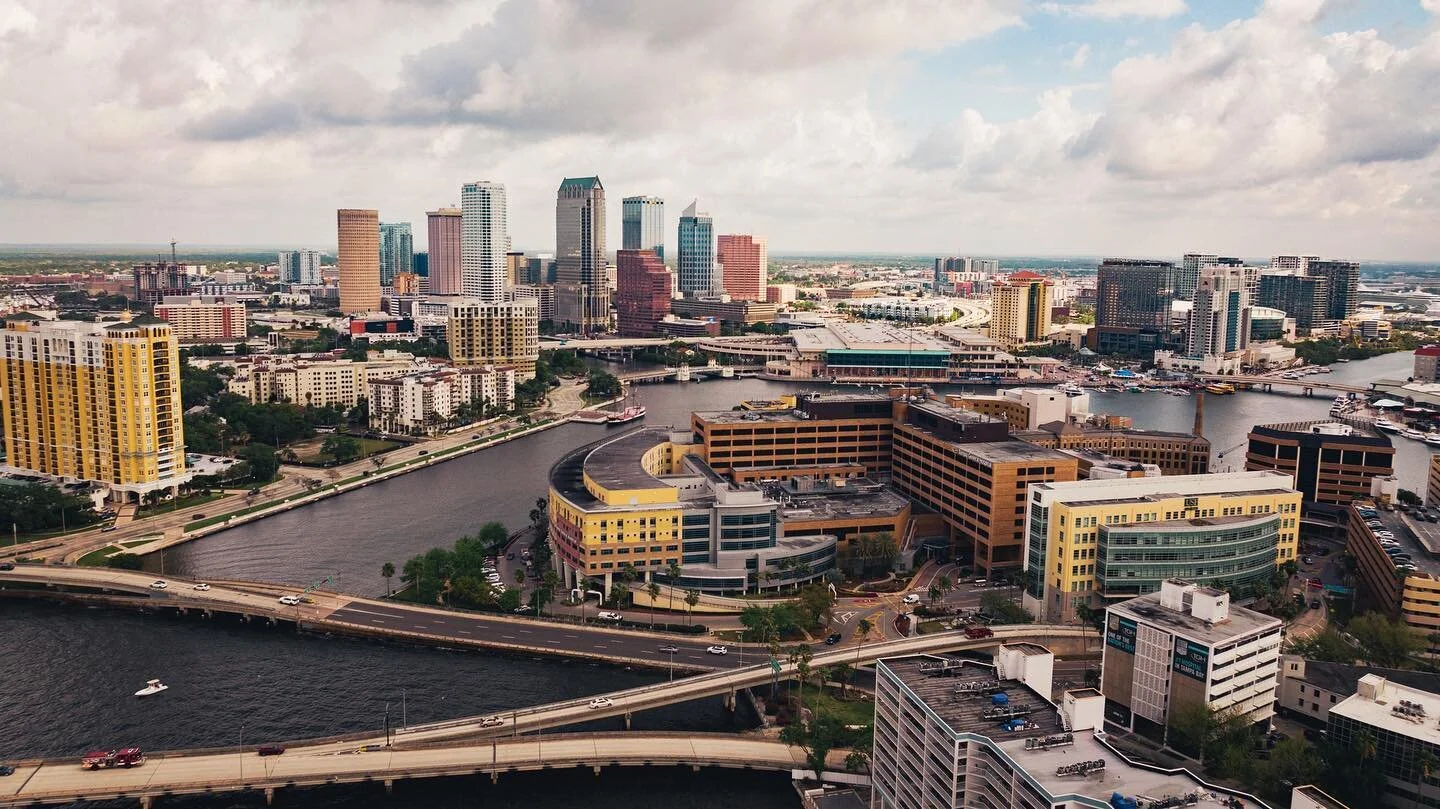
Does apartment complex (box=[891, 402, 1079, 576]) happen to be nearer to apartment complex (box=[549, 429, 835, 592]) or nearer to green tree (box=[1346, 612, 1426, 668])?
apartment complex (box=[549, 429, 835, 592])

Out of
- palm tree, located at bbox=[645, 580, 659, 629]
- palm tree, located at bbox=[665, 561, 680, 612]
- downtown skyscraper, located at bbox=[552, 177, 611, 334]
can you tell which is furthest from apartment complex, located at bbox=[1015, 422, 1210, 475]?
downtown skyscraper, located at bbox=[552, 177, 611, 334]

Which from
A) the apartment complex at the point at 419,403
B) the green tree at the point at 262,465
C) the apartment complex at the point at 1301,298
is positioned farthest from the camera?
the apartment complex at the point at 1301,298

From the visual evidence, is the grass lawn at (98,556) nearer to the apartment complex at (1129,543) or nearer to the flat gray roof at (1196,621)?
the apartment complex at (1129,543)

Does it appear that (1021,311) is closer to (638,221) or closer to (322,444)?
(638,221)

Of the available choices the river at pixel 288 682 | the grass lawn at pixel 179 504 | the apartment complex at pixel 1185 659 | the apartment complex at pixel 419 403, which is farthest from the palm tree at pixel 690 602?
the apartment complex at pixel 419 403

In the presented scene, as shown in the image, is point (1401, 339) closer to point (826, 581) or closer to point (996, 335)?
point (996, 335)

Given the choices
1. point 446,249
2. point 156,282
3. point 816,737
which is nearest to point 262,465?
point 816,737

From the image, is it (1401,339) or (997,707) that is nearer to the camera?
(997,707)

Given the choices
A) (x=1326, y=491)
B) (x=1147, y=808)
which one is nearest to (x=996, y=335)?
(x=1326, y=491)
